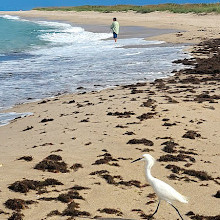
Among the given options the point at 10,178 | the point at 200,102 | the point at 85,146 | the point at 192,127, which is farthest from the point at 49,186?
the point at 200,102

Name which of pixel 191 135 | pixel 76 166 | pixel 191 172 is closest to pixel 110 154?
pixel 76 166

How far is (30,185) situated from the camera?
5852 millimetres

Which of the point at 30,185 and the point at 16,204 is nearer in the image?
the point at 16,204

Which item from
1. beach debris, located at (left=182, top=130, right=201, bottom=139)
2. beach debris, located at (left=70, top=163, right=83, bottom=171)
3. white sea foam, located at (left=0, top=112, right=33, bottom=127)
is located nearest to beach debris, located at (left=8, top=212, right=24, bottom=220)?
beach debris, located at (left=70, top=163, right=83, bottom=171)

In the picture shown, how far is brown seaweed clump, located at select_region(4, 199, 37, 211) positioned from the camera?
5227 millimetres

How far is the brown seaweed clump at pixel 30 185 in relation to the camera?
5735mm

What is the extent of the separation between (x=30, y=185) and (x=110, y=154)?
71.5 inches

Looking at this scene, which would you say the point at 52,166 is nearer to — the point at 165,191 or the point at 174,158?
the point at 174,158

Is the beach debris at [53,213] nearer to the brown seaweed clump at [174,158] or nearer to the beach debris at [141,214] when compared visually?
the beach debris at [141,214]

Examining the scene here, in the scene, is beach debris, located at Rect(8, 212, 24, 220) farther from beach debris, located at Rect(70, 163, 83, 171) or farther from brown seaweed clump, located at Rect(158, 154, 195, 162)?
brown seaweed clump, located at Rect(158, 154, 195, 162)

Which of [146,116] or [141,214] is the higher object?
[146,116]

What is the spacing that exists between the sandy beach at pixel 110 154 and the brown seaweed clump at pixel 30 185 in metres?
0.01

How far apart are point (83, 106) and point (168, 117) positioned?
2.72 meters

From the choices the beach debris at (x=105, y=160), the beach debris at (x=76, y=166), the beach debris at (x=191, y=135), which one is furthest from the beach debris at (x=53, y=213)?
the beach debris at (x=191, y=135)
